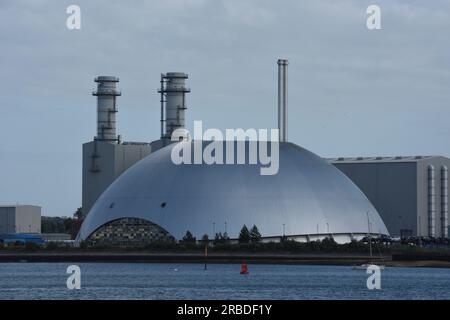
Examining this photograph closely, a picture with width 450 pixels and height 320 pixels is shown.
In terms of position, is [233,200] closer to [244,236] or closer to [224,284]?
[244,236]

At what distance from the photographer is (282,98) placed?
128 meters

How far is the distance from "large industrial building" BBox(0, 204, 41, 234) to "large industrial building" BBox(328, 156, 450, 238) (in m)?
51.4

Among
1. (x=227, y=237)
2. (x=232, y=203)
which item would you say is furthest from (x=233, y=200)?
(x=227, y=237)

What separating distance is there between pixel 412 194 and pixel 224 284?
3110 inches

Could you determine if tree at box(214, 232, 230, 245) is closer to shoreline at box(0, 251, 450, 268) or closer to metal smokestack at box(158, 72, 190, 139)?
shoreline at box(0, 251, 450, 268)

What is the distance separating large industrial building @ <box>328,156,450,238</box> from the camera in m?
146

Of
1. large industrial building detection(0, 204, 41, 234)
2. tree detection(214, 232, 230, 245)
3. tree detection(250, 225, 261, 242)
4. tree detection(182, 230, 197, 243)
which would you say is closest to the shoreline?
tree detection(182, 230, 197, 243)

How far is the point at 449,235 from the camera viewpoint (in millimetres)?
150250

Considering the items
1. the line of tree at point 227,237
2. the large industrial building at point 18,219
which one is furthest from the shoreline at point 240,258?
the large industrial building at point 18,219

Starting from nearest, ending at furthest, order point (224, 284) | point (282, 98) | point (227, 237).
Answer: point (224, 284) → point (227, 237) → point (282, 98)

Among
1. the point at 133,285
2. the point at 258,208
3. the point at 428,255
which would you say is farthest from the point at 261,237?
the point at 133,285

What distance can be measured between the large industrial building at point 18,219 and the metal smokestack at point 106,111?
2914 centimetres

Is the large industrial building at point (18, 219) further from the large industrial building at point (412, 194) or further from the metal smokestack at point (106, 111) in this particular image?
the large industrial building at point (412, 194)

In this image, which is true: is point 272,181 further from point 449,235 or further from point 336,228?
point 449,235
